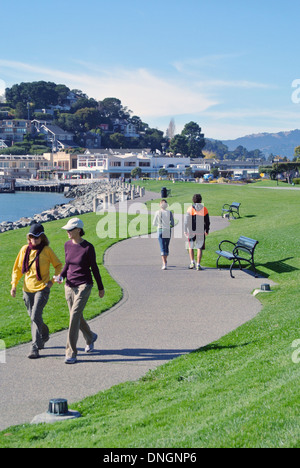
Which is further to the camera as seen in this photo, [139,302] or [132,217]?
[132,217]

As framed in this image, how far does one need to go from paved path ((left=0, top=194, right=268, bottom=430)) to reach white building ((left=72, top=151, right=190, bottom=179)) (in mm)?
133968

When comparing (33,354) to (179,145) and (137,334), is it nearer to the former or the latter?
(137,334)

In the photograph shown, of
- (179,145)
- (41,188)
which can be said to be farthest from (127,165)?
(179,145)

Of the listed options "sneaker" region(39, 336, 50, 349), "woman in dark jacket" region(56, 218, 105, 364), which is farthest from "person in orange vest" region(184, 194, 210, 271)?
"woman in dark jacket" region(56, 218, 105, 364)

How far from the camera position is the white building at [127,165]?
148 meters

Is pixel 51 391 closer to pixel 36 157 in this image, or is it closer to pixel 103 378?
pixel 103 378

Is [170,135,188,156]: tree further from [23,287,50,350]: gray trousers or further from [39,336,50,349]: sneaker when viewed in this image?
[23,287,50,350]: gray trousers

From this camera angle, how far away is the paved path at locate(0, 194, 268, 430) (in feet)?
23.2

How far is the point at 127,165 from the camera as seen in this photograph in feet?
494

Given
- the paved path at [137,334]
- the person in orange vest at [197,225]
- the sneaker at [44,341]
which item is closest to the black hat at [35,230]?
the sneaker at [44,341]

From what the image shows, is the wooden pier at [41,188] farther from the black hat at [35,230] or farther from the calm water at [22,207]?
the black hat at [35,230]

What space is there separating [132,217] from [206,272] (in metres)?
15.4
